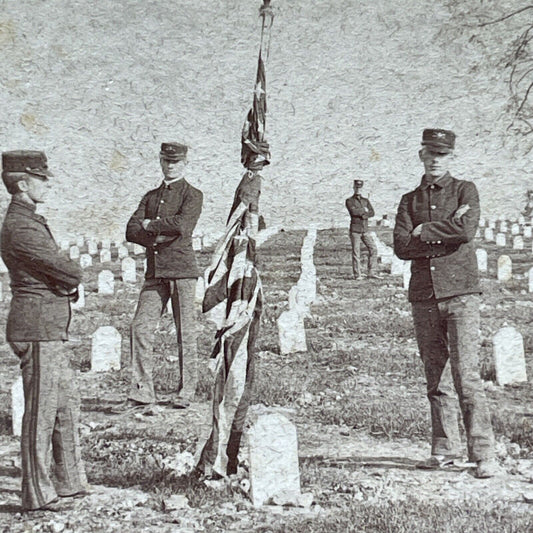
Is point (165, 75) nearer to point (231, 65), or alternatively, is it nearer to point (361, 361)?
point (231, 65)

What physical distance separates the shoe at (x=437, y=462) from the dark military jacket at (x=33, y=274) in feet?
6.79

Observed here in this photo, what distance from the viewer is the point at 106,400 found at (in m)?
6.07

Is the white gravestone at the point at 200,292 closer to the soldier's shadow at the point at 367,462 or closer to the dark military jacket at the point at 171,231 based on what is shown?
the dark military jacket at the point at 171,231

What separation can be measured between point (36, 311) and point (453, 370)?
2190 mm

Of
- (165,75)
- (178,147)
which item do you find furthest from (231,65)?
(178,147)

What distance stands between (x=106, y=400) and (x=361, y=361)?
7.84ft

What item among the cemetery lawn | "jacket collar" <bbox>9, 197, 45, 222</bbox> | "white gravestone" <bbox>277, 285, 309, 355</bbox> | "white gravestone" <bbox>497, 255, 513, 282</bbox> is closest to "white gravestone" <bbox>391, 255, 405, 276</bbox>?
"white gravestone" <bbox>497, 255, 513, 282</bbox>

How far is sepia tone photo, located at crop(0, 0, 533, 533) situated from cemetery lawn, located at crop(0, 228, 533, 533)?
21mm

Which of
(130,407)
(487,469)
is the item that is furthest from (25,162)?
(487,469)

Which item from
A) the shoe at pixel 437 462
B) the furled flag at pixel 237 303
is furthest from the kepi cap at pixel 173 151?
the shoe at pixel 437 462

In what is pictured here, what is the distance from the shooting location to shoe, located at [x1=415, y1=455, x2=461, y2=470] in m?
4.26

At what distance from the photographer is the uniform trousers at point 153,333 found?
5.71m

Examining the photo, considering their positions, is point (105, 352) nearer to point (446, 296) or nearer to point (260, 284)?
point (260, 284)

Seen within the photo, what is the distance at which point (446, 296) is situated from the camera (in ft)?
14.0
